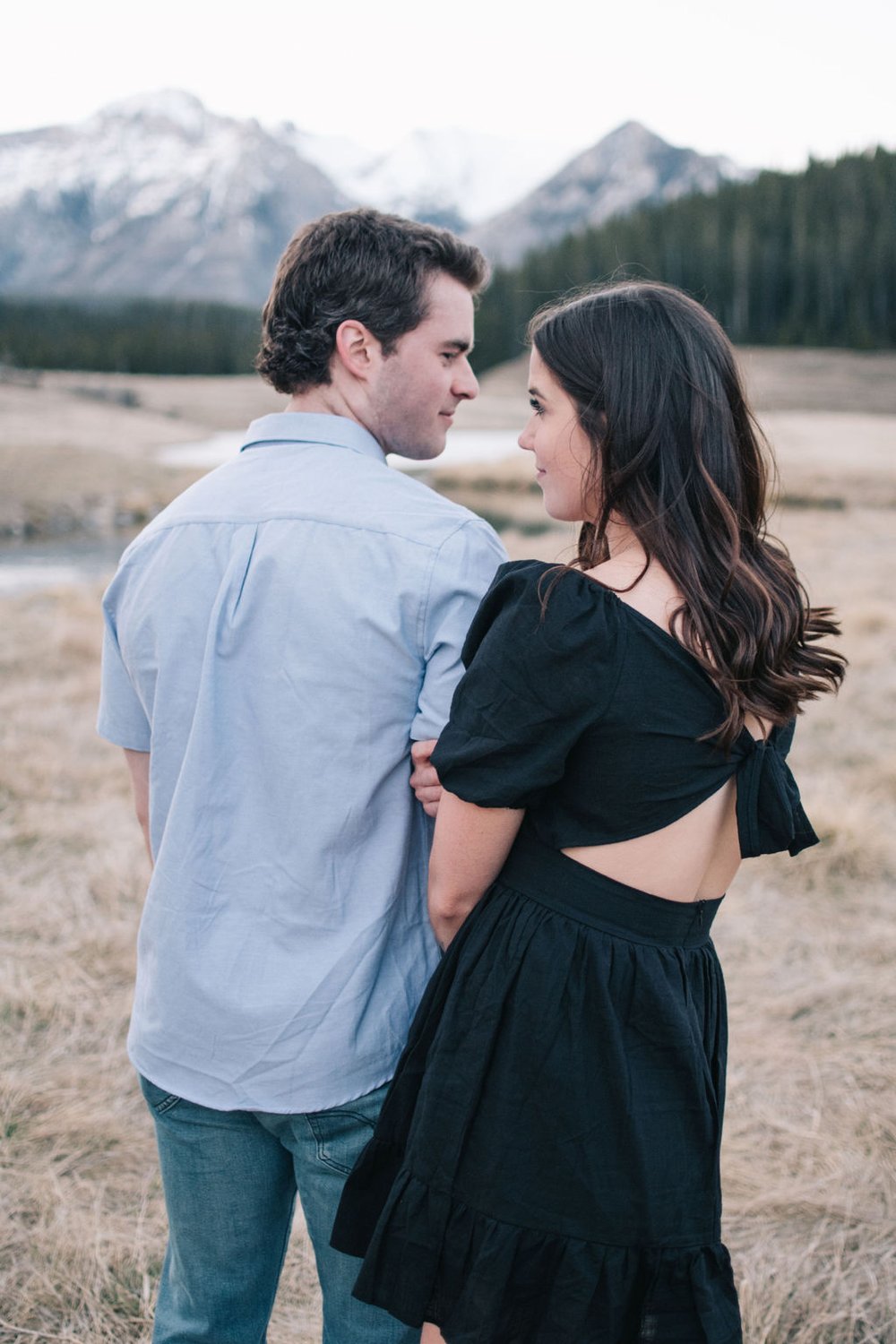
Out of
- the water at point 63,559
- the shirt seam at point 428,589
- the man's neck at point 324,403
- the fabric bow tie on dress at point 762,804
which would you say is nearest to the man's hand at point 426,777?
the shirt seam at point 428,589

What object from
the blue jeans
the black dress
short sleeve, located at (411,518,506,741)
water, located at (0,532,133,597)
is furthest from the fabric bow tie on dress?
water, located at (0,532,133,597)

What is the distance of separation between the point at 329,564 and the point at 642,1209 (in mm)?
917

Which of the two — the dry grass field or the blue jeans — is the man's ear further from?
the blue jeans

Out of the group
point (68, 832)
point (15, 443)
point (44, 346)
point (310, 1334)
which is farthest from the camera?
point (44, 346)

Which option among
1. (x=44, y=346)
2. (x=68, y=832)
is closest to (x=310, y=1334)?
(x=68, y=832)

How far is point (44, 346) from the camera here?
2675 inches

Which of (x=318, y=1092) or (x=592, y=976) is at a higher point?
(x=592, y=976)

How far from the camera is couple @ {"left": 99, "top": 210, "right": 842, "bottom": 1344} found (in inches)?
50.2

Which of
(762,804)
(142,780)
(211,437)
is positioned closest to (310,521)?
(142,780)

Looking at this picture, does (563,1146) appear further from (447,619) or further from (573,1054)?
(447,619)

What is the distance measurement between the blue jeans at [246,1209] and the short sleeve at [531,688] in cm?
53

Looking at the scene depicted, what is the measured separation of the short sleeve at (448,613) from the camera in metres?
1.34

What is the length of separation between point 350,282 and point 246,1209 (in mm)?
1376

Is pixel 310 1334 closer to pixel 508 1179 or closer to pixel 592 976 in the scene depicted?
pixel 508 1179
